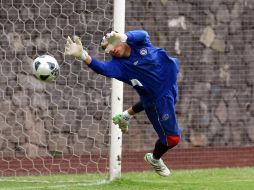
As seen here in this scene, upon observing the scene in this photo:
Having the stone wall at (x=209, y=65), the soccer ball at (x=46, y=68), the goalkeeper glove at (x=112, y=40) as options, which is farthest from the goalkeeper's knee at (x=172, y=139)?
the stone wall at (x=209, y=65)

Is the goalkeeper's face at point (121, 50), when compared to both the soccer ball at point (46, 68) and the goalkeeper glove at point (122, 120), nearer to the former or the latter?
the soccer ball at point (46, 68)

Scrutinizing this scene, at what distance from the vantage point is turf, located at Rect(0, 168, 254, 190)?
29.3ft

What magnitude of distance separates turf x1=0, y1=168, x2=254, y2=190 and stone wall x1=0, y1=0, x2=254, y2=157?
179cm

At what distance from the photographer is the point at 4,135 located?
12.0m

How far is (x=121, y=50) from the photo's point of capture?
826cm

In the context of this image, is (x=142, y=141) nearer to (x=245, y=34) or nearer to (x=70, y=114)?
(x=70, y=114)

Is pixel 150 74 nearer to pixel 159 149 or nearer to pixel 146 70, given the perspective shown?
pixel 146 70

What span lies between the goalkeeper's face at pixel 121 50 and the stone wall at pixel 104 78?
10.9 feet

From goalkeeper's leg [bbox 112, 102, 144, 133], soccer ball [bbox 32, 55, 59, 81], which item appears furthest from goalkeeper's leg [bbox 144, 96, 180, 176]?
soccer ball [bbox 32, 55, 59, 81]

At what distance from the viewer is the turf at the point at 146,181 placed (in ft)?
29.3

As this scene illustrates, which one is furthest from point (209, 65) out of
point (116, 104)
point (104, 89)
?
point (116, 104)

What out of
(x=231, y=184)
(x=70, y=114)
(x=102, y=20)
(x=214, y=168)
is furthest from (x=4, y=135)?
(x=231, y=184)

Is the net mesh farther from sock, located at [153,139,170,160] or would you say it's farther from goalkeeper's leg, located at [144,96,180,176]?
goalkeeper's leg, located at [144,96,180,176]

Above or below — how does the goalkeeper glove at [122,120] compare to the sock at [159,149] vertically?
above
